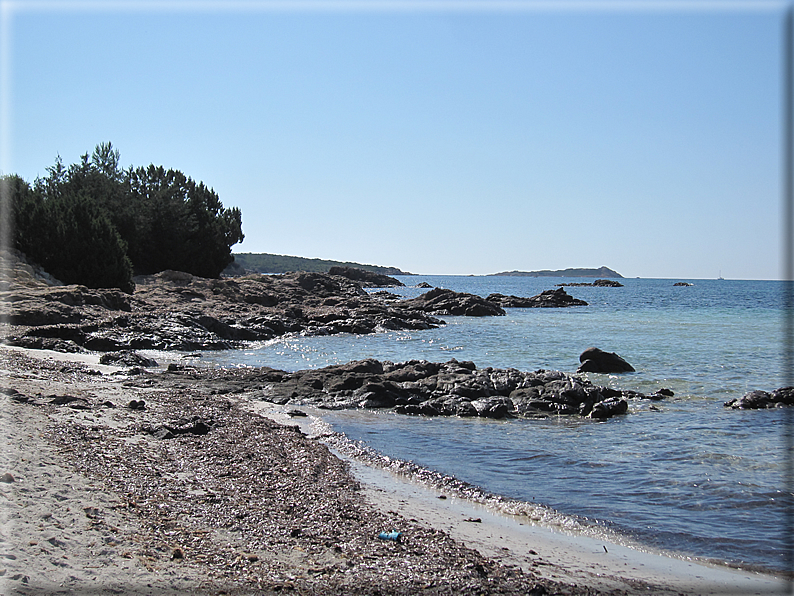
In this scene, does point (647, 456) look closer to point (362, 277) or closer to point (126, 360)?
point (126, 360)

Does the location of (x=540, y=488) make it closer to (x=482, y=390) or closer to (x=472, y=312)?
(x=482, y=390)

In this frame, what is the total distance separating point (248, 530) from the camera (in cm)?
604

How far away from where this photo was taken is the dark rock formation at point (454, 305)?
53.4 m

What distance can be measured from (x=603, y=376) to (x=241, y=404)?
12018 millimetres

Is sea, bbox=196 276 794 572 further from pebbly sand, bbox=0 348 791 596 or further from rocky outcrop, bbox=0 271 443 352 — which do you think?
rocky outcrop, bbox=0 271 443 352

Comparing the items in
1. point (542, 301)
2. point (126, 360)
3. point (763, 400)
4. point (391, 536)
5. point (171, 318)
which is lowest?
point (763, 400)

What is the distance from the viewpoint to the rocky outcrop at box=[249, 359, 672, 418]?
14250mm

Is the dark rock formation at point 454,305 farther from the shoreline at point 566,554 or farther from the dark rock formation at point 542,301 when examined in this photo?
the shoreline at point 566,554

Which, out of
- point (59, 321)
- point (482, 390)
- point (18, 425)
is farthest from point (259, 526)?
point (59, 321)

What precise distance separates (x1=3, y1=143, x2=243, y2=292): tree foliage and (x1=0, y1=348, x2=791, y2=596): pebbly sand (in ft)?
94.9

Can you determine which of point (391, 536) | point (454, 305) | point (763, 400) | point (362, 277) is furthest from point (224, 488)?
point (362, 277)

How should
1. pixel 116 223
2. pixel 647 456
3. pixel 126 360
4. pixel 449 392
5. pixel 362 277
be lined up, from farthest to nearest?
pixel 362 277
pixel 116 223
pixel 126 360
pixel 449 392
pixel 647 456

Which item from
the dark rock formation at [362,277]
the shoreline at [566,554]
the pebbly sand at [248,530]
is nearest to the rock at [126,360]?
the pebbly sand at [248,530]

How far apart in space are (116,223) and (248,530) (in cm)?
4965
